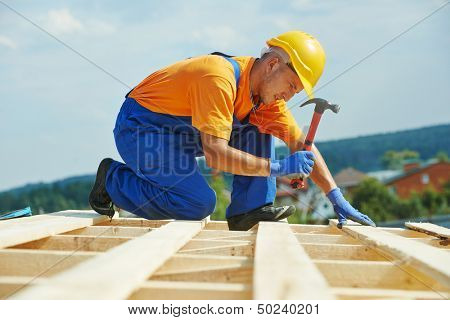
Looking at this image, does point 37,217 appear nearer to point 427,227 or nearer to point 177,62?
point 177,62

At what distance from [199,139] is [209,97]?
21.9 inches

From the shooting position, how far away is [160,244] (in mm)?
2301

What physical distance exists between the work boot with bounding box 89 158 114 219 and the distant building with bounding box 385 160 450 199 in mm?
79069

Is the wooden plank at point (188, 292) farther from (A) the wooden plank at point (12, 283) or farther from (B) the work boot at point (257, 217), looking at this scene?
(B) the work boot at point (257, 217)

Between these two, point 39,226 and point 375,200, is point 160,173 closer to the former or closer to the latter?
point 39,226

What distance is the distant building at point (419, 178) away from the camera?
79.9 meters

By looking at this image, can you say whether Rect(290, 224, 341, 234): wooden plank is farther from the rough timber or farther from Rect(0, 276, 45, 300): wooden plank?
Rect(0, 276, 45, 300): wooden plank

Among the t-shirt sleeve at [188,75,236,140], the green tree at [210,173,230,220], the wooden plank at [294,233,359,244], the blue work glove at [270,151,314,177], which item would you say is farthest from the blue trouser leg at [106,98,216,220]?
the green tree at [210,173,230,220]

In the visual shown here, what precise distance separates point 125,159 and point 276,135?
126cm

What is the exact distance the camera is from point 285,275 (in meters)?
1.73

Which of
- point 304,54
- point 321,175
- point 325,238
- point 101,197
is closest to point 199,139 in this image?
point 101,197

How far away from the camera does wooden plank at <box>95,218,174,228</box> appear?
3725 mm

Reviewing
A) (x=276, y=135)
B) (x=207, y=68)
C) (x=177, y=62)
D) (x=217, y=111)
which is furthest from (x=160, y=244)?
(x=276, y=135)

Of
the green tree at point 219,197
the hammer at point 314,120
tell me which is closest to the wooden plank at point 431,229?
the hammer at point 314,120
